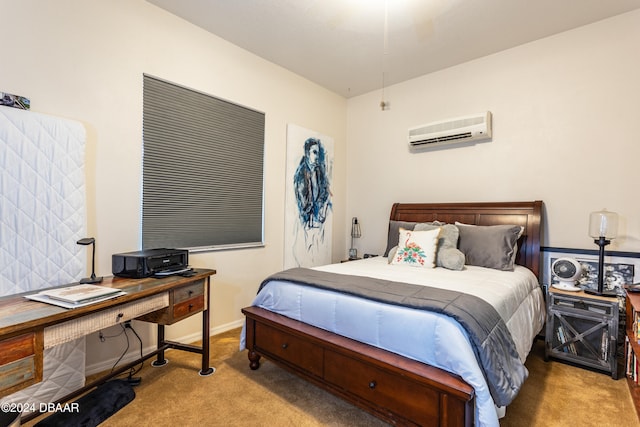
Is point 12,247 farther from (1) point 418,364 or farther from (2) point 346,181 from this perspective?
(2) point 346,181

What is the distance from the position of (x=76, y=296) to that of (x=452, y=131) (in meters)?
3.50

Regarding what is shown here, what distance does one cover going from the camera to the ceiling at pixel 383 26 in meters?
2.47

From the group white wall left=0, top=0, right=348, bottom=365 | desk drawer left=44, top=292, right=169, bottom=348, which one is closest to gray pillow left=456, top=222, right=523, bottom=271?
white wall left=0, top=0, right=348, bottom=365

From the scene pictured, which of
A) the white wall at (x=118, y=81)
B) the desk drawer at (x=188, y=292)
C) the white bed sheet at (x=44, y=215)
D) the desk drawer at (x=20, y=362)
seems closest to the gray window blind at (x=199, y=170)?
the white wall at (x=118, y=81)

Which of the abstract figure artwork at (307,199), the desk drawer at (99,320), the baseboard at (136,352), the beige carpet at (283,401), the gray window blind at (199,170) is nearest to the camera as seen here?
the desk drawer at (99,320)

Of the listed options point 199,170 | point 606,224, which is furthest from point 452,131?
point 199,170

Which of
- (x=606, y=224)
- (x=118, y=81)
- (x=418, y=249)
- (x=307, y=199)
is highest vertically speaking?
(x=118, y=81)

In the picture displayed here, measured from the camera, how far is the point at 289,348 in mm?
2068

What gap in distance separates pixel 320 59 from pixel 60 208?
2762mm

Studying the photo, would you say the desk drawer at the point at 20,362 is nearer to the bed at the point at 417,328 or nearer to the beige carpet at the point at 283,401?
the beige carpet at the point at 283,401

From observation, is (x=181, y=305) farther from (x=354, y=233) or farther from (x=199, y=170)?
(x=354, y=233)

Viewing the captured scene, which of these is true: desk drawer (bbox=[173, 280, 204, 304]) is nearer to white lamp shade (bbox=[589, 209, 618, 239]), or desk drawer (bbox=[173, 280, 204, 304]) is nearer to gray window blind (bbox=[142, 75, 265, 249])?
gray window blind (bbox=[142, 75, 265, 249])

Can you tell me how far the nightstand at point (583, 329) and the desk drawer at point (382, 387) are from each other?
172 centimetres

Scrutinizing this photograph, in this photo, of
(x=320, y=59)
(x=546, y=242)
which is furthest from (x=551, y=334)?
(x=320, y=59)
